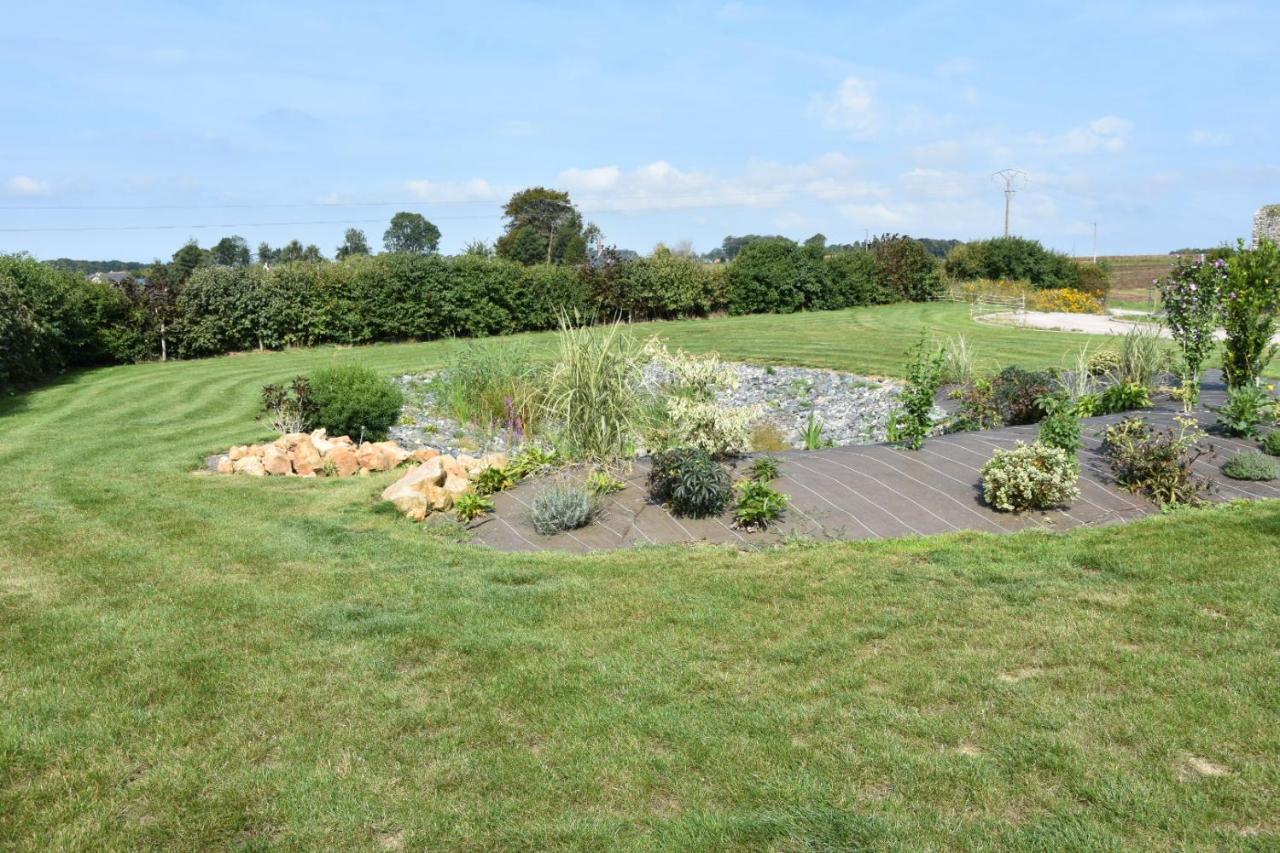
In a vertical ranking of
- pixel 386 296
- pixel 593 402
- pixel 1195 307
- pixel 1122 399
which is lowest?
pixel 1122 399

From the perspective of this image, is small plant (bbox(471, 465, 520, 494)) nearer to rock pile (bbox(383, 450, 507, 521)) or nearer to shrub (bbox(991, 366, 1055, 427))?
rock pile (bbox(383, 450, 507, 521))

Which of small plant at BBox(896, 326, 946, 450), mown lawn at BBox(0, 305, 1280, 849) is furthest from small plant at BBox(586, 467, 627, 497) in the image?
small plant at BBox(896, 326, 946, 450)

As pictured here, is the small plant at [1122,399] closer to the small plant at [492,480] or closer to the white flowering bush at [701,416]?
the white flowering bush at [701,416]

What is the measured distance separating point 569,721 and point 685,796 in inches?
26.1

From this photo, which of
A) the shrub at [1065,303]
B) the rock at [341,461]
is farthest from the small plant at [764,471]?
the shrub at [1065,303]

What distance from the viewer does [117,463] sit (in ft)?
28.6

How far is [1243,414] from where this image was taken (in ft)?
24.7

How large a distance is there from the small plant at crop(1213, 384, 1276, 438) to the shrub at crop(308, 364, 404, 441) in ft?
27.5

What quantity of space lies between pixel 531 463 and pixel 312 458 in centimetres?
236

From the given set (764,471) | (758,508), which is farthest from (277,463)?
(758,508)

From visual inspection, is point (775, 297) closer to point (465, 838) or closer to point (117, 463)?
point (117, 463)

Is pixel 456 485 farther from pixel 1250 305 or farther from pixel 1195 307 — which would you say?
pixel 1250 305

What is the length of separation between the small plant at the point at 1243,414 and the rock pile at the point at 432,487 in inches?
241

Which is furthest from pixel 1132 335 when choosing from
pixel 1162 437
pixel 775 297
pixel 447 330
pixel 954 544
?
pixel 775 297
